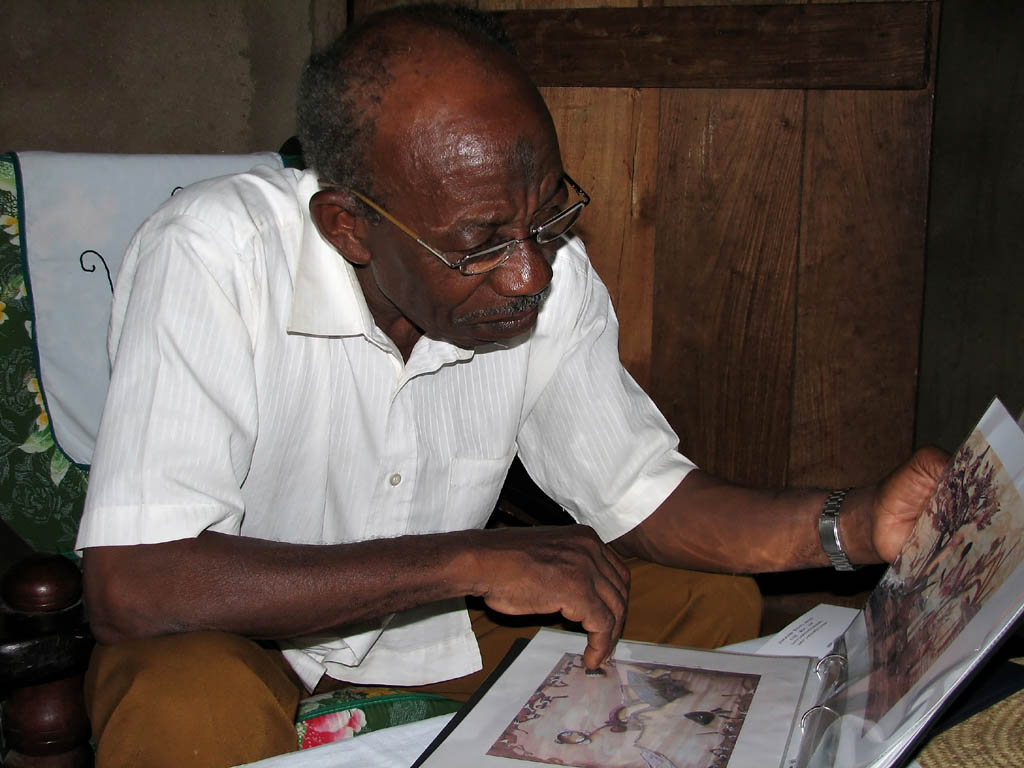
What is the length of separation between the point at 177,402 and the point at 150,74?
1.82m

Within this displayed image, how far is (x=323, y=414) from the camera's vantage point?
4.78 ft

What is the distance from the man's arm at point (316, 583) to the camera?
1126 millimetres

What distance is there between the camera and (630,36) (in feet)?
7.75

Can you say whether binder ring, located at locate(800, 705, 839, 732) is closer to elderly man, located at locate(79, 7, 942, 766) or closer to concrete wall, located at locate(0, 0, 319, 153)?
elderly man, located at locate(79, 7, 942, 766)

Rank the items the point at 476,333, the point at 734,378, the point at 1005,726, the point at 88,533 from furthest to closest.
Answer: the point at 734,378
the point at 476,333
the point at 88,533
the point at 1005,726

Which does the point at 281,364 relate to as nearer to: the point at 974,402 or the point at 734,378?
the point at 734,378

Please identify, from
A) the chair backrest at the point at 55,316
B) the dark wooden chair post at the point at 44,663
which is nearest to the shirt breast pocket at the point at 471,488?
the dark wooden chair post at the point at 44,663

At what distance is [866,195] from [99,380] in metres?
1.77

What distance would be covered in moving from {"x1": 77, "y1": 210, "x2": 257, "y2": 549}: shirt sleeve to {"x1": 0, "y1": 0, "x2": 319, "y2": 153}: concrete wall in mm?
1533

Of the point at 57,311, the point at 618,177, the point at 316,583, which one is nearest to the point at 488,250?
the point at 316,583

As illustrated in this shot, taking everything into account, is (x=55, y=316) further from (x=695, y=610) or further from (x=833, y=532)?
(x=833, y=532)

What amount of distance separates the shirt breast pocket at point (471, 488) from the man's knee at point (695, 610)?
0.29m

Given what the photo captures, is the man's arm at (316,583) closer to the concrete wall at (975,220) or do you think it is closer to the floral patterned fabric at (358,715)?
the floral patterned fabric at (358,715)

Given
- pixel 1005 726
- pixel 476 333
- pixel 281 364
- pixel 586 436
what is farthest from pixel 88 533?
pixel 1005 726
